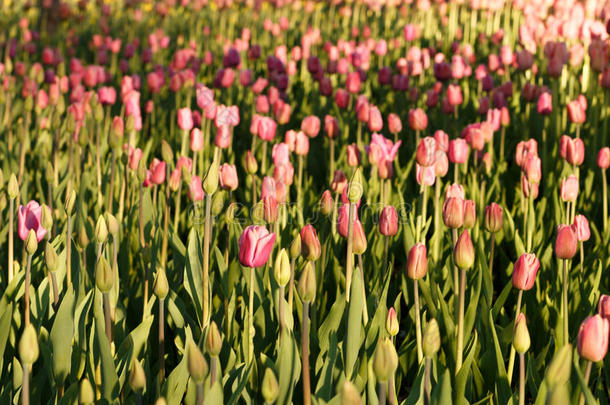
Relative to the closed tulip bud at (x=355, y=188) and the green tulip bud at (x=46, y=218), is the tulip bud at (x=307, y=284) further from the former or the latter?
the green tulip bud at (x=46, y=218)

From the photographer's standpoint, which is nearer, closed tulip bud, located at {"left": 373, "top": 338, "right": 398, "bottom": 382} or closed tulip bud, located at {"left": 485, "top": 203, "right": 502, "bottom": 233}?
closed tulip bud, located at {"left": 373, "top": 338, "right": 398, "bottom": 382}

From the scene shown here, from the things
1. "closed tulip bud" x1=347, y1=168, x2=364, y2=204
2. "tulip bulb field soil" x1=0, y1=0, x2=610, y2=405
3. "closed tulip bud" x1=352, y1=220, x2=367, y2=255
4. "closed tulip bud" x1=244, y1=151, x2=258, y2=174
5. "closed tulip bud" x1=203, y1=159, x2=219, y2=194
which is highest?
"closed tulip bud" x1=203, y1=159, x2=219, y2=194

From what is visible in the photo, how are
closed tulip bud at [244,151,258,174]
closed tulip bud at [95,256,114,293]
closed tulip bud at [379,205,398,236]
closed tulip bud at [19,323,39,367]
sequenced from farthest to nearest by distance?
closed tulip bud at [244,151,258,174] < closed tulip bud at [379,205,398,236] < closed tulip bud at [95,256,114,293] < closed tulip bud at [19,323,39,367]

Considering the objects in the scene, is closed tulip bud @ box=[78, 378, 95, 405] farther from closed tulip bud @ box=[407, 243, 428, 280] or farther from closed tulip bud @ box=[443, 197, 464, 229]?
closed tulip bud @ box=[443, 197, 464, 229]

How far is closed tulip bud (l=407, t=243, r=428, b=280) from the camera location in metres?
1.46

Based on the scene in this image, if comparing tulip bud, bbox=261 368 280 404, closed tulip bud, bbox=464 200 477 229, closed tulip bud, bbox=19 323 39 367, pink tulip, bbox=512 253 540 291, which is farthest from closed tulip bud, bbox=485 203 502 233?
closed tulip bud, bbox=19 323 39 367

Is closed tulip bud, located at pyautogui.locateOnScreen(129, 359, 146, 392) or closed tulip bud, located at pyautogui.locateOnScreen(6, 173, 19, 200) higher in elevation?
closed tulip bud, located at pyautogui.locateOnScreen(6, 173, 19, 200)

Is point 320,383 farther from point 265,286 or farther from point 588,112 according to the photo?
point 588,112

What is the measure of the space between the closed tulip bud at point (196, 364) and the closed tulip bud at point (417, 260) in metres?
0.53

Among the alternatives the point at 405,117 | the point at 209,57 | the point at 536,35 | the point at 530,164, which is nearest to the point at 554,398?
the point at 530,164

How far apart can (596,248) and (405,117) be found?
63.8 inches

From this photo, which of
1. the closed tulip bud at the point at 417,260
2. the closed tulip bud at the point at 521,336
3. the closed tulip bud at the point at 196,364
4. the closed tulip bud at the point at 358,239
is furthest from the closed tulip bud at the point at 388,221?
the closed tulip bud at the point at 196,364

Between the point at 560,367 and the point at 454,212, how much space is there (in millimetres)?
612

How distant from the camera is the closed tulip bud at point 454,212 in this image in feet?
5.39
